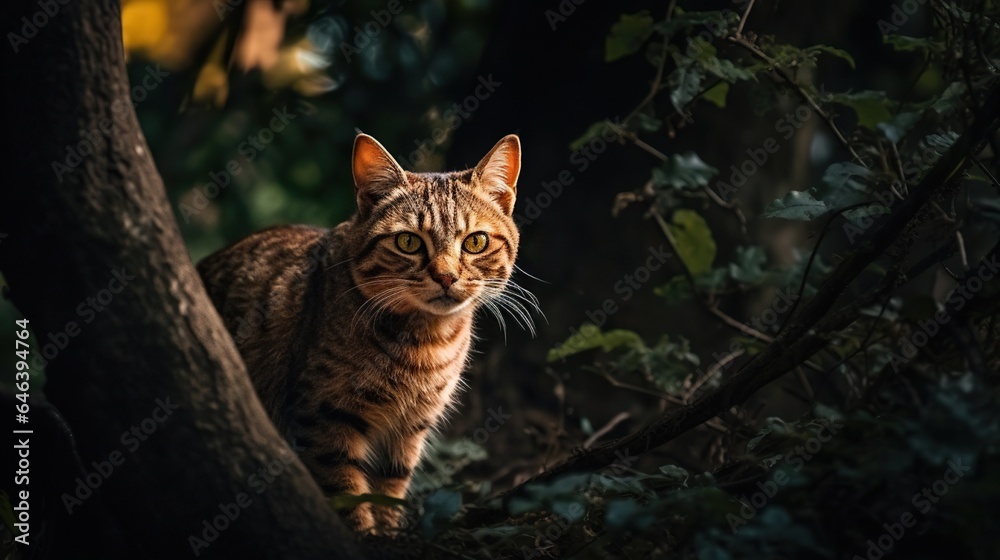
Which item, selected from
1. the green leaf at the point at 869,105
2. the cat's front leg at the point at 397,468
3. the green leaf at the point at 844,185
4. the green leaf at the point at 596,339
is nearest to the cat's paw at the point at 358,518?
the cat's front leg at the point at 397,468

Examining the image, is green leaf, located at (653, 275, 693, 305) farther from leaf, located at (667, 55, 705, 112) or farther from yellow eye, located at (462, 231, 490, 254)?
leaf, located at (667, 55, 705, 112)

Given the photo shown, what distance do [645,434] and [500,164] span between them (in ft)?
4.58

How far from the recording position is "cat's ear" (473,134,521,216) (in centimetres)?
354

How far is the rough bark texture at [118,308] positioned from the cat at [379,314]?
46.5 inches

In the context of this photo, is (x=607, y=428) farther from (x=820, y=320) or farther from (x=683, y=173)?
(x=820, y=320)

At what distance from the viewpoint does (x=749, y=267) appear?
12.8ft

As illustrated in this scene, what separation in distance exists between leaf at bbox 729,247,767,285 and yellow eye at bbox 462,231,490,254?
43.4 inches

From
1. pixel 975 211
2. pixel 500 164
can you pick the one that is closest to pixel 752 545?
pixel 975 211

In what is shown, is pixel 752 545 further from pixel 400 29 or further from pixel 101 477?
pixel 400 29

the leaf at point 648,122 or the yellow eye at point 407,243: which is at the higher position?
the leaf at point 648,122

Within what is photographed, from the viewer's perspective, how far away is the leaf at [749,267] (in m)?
3.84

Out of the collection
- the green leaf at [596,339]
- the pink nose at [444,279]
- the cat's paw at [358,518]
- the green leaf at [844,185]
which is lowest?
the cat's paw at [358,518]

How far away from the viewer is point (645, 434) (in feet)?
8.68

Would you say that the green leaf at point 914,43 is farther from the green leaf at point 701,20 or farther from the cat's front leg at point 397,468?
the cat's front leg at point 397,468
